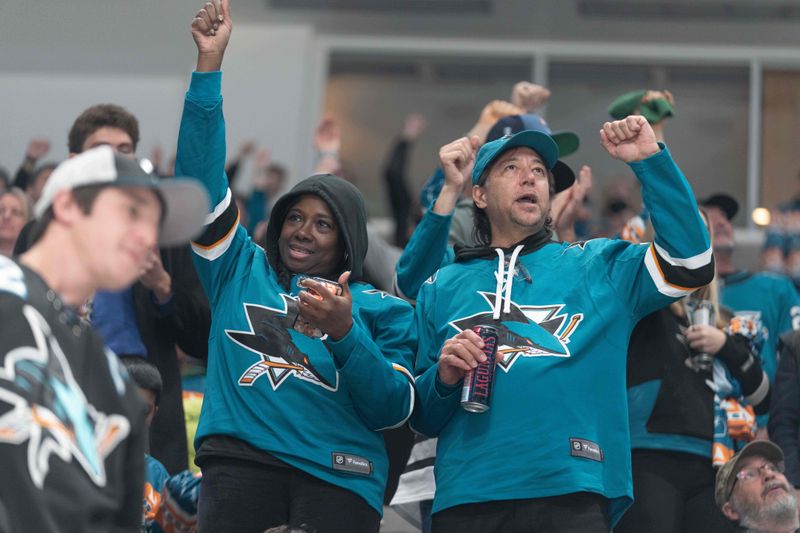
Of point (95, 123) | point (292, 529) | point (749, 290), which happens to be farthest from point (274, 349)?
point (749, 290)

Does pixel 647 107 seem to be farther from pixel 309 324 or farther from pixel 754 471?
pixel 309 324

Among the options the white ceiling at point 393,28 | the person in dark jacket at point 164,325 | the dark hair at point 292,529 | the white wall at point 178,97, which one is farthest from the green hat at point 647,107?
the white wall at point 178,97

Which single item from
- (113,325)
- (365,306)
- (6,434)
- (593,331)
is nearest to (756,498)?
(593,331)

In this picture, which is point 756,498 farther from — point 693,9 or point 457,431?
point 693,9

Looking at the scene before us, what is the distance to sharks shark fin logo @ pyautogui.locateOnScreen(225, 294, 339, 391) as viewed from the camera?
4.19m

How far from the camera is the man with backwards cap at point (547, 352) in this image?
387cm

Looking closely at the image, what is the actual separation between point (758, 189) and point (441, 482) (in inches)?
328

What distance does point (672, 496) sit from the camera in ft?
15.9

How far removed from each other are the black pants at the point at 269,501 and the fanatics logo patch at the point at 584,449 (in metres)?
0.73

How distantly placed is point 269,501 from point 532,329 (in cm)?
101

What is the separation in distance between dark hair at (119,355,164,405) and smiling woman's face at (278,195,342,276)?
0.90 m

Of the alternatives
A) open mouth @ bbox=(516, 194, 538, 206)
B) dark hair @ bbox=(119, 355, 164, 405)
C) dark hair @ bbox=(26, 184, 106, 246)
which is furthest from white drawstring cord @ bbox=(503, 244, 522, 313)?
dark hair @ bbox=(26, 184, 106, 246)

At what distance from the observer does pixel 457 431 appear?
411 centimetres

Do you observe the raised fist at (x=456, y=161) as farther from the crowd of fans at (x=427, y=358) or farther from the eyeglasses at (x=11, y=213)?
the eyeglasses at (x=11, y=213)
